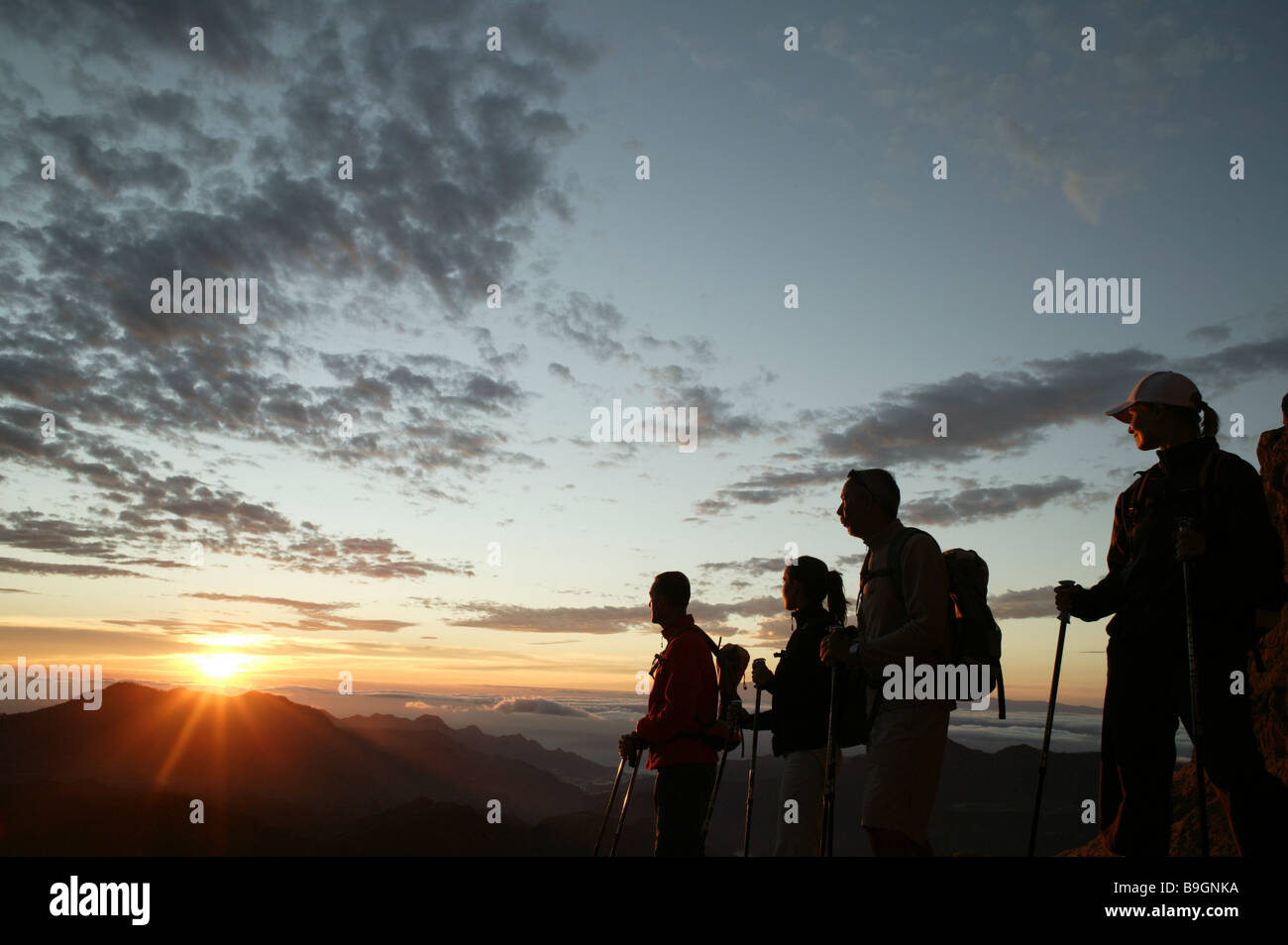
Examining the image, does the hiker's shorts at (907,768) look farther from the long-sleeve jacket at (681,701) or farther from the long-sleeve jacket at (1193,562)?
the long-sleeve jacket at (681,701)

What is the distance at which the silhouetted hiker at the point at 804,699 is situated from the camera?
228 inches

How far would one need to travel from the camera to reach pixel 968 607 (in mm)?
4770

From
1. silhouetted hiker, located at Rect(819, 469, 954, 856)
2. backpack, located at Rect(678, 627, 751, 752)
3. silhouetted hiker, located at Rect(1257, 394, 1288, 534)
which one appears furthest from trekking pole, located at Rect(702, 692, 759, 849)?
silhouetted hiker, located at Rect(1257, 394, 1288, 534)

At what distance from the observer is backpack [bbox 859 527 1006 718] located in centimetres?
464

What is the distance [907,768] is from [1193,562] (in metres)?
1.82

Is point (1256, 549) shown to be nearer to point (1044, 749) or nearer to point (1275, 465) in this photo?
point (1044, 749)

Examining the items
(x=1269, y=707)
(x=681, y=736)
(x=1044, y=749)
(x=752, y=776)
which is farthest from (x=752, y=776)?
(x=1269, y=707)

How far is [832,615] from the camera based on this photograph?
6590mm

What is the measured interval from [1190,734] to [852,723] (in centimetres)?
192

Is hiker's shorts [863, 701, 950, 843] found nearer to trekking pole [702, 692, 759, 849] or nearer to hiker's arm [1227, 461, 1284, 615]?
hiker's arm [1227, 461, 1284, 615]

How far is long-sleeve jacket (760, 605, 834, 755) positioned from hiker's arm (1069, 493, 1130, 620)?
1.83 metres

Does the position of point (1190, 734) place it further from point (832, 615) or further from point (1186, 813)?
point (1186, 813)
